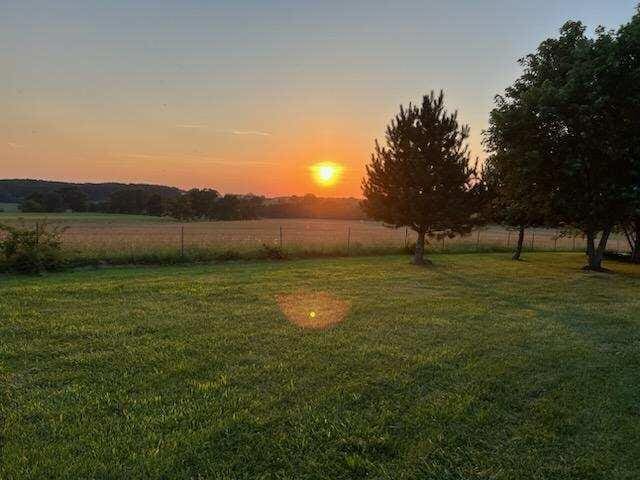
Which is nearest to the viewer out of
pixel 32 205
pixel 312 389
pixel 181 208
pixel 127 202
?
pixel 312 389

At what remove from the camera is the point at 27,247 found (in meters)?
12.7

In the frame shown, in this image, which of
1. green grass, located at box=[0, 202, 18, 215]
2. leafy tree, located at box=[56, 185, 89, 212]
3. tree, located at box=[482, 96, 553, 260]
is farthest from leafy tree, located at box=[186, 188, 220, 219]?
tree, located at box=[482, 96, 553, 260]

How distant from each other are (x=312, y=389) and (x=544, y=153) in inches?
572

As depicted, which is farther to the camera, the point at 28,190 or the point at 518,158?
the point at 28,190

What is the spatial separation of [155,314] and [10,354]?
2369 millimetres

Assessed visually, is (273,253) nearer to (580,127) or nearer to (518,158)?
(518,158)

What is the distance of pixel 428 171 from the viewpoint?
16.6 metres

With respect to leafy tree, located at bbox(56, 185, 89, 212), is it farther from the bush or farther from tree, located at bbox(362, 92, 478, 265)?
tree, located at bbox(362, 92, 478, 265)

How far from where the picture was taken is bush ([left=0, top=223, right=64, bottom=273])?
12.4 m

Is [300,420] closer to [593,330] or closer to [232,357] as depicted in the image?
[232,357]

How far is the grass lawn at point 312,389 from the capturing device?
10.1 ft

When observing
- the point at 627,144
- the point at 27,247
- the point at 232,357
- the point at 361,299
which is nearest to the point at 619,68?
the point at 627,144

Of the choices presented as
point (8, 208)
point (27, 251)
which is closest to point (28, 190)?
point (8, 208)

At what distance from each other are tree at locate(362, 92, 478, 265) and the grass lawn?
8.61 meters
